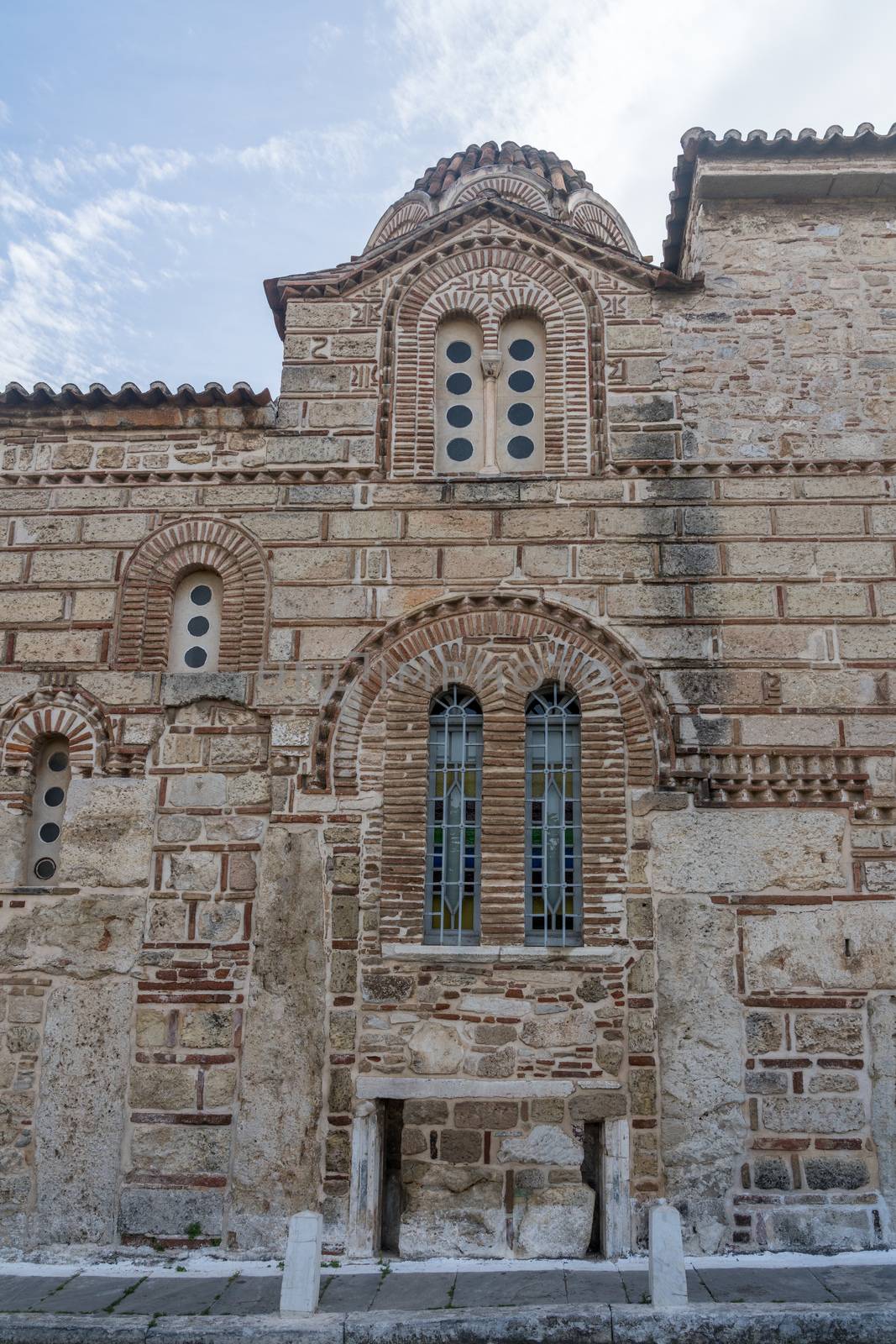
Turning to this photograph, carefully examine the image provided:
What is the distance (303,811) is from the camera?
8266 mm

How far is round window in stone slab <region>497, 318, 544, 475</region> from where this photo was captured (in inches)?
363

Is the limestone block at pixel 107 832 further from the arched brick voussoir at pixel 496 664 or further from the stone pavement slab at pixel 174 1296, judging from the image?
the stone pavement slab at pixel 174 1296

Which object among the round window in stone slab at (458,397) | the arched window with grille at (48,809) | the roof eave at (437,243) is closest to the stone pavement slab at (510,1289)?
the arched window with grille at (48,809)

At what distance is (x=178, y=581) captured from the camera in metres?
9.06

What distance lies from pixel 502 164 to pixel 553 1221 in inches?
482

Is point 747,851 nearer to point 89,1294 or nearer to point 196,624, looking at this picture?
point 196,624

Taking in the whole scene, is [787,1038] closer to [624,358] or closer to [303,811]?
[303,811]

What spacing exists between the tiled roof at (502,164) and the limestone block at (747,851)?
31.4ft

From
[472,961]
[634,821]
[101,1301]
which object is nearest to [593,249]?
[634,821]

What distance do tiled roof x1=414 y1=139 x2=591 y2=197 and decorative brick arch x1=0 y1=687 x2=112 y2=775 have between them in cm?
904

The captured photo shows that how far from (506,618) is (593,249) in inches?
133

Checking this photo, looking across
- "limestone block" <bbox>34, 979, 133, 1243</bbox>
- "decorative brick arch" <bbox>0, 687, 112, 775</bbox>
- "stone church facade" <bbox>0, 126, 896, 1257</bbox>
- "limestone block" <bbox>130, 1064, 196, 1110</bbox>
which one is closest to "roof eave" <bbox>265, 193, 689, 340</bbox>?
"stone church facade" <bbox>0, 126, 896, 1257</bbox>

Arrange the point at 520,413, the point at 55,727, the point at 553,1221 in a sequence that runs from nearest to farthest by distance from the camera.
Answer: the point at 553,1221
the point at 55,727
the point at 520,413

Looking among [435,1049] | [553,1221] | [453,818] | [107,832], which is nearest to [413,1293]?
[553,1221]
